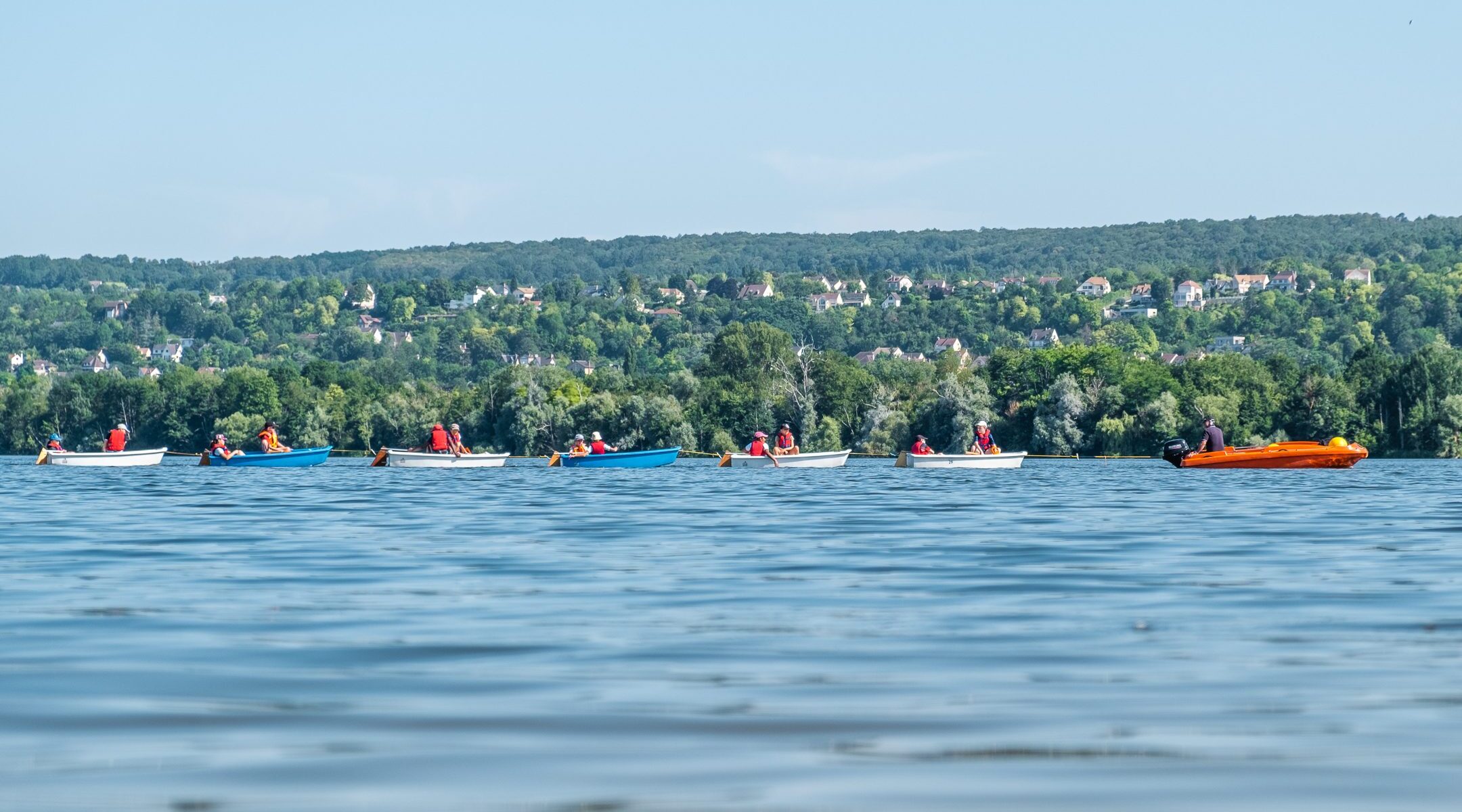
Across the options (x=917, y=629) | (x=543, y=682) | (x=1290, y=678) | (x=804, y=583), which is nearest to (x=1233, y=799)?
(x=1290, y=678)

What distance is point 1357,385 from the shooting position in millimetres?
101500

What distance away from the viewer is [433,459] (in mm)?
69188

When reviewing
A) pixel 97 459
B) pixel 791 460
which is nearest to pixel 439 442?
pixel 97 459

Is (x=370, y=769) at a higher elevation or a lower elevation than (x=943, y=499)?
higher

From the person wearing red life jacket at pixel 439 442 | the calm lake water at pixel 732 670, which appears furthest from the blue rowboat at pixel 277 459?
the calm lake water at pixel 732 670

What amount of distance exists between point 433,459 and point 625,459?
7.54 m

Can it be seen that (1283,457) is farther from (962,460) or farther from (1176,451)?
(962,460)

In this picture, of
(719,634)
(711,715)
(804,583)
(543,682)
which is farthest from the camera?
(804,583)

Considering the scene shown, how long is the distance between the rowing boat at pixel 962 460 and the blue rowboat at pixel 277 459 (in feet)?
66.2

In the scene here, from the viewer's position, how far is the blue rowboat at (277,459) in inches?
2660

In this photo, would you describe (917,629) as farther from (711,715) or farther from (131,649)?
(131,649)

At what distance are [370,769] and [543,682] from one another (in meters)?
2.59

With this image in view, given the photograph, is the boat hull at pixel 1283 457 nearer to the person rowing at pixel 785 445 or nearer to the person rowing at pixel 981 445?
the person rowing at pixel 981 445

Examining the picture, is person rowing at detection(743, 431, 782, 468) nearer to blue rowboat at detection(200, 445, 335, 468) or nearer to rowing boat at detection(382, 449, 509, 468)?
rowing boat at detection(382, 449, 509, 468)
